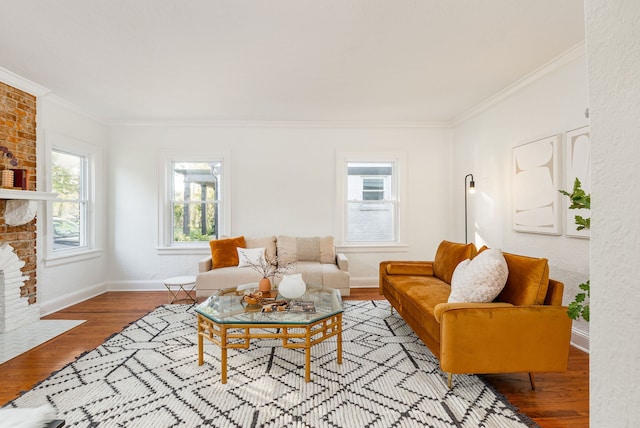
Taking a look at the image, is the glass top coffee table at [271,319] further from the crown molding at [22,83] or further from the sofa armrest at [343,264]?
the crown molding at [22,83]

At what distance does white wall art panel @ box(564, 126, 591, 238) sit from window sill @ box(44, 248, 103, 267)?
5594 mm

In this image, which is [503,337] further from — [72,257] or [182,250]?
[72,257]

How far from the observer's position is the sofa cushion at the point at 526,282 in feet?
7.67

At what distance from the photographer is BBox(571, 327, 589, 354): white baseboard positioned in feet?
9.71

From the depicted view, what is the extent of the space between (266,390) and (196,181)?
3.91m

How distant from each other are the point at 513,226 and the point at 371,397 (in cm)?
272

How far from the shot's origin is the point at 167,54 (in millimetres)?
3062

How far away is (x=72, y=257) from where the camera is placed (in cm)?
450

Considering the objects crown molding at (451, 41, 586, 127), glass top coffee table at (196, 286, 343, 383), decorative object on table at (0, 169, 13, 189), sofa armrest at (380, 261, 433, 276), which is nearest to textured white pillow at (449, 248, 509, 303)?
glass top coffee table at (196, 286, 343, 383)

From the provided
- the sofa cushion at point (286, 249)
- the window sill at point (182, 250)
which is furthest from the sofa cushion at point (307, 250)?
the window sill at point (182, 250)

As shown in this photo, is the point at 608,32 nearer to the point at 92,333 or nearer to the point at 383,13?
the point at 383,13

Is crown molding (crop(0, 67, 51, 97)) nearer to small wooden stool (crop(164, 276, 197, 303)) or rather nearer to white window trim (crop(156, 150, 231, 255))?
white window trim (crop(156, 150, 231, 255))

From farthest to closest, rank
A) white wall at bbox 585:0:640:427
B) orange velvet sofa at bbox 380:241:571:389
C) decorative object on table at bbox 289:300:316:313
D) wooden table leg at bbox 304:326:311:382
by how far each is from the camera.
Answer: decorative object on table at bbox 289:300:316:313, wooden table leg at bbox 304:326:311:382, orange velvet sofa at bbox 380:241:571:389, white wall at bbox 585:0:640:427

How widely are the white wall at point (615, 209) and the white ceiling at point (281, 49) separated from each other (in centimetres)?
207
